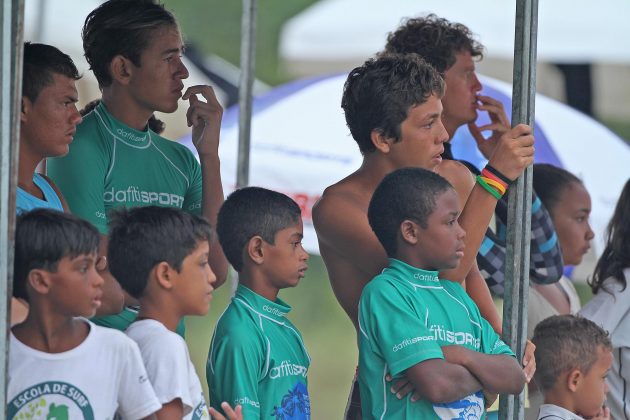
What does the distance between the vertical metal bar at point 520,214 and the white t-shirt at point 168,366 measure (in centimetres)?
100

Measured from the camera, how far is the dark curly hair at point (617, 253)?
4895 millimetres

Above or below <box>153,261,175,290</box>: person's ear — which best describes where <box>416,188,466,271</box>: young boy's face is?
above

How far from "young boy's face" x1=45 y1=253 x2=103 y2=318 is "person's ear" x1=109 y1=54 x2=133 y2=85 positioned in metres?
1.12

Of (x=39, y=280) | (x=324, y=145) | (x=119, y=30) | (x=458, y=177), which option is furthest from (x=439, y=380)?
(x=324, y=145)

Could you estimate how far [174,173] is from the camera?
3912 millimetres

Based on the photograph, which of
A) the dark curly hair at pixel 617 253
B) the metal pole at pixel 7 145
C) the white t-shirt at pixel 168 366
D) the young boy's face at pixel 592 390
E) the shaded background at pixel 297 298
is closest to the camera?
the metal pole at pixel 7 145

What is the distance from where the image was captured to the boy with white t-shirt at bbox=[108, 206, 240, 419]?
296cm

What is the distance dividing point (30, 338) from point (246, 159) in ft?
8.18

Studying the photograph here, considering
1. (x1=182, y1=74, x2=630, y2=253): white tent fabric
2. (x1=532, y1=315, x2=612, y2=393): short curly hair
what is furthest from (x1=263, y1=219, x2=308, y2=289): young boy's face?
(x1=182, y1=74, x2=630, y2=253): white tent fabric

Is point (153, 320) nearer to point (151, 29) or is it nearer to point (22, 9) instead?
point (22, 9)

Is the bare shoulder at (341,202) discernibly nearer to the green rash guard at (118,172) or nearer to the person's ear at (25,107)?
the green rash guard at (118,172)

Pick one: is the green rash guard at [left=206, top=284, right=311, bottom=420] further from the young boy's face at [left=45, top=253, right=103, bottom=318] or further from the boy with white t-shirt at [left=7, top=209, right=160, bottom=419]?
the young boy's face at [left=45, top=253, right=103, bottom=318]

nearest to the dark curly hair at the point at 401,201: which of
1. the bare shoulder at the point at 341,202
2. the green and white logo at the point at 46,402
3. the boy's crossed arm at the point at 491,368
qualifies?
the bare shoulder at the point at 341,202

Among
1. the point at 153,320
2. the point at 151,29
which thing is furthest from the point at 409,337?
the point at 151,29
